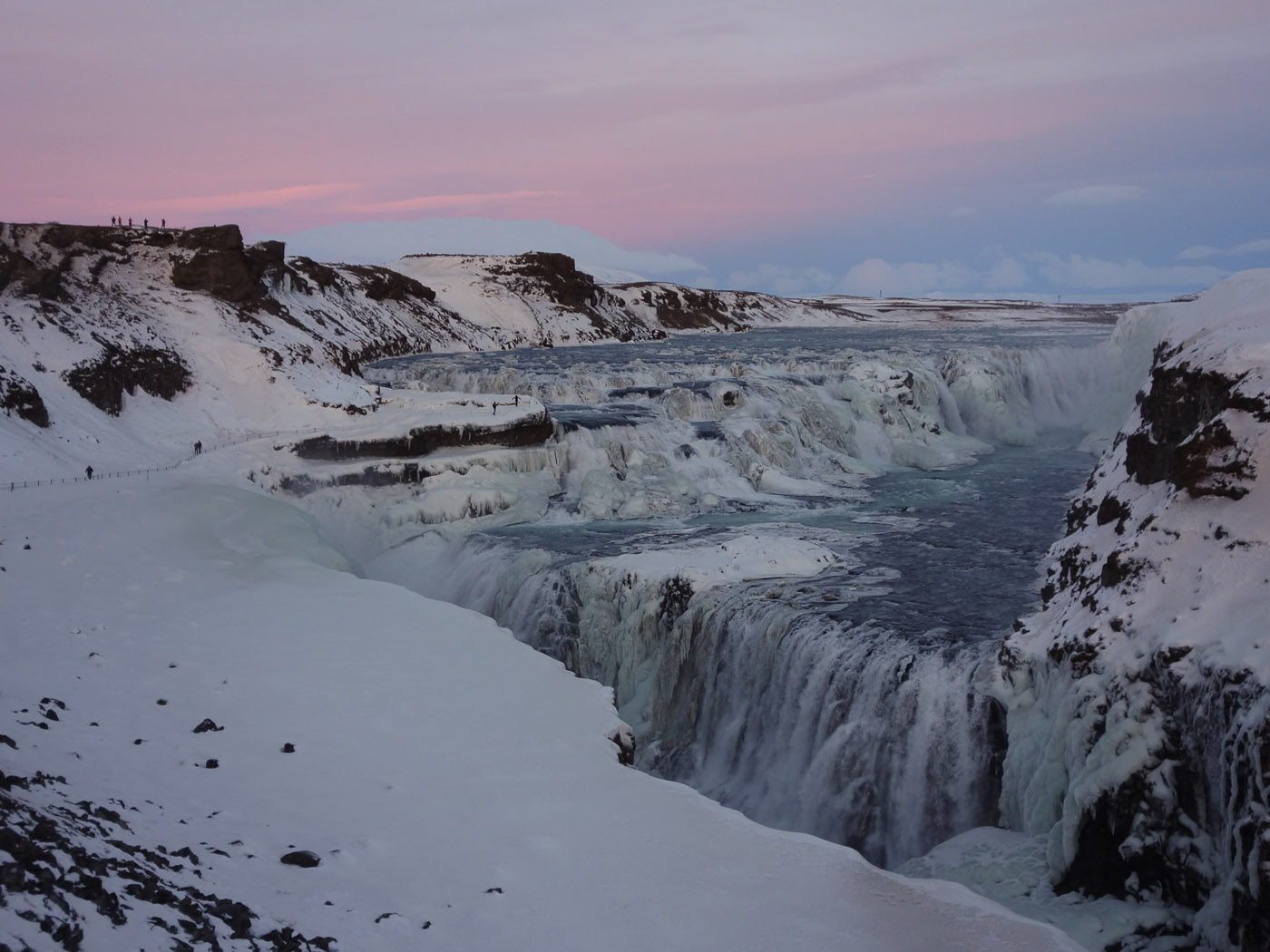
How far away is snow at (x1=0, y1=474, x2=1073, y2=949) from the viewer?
6.84 metres

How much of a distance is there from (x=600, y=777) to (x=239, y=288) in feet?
110

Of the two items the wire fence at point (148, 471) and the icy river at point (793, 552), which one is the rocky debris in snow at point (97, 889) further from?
the wire fence at point (148, 471)

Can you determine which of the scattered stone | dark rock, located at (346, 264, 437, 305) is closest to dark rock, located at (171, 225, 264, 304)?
dark rock, located at (346, 264, 437, 305)

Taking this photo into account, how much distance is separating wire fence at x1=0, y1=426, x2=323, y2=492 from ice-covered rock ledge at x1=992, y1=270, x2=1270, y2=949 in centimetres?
1798

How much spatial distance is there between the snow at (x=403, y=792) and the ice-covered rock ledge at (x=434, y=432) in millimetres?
12780

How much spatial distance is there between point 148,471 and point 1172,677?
21327mm

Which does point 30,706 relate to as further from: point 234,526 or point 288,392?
point 288,392

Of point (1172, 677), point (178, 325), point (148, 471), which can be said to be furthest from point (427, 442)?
point (1172, 677)

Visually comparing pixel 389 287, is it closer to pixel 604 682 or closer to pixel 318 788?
pixel 604 682

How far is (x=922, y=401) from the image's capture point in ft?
122

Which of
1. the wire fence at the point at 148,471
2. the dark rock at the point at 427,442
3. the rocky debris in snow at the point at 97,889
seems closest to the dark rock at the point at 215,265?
the wire fence at the point at 148,471

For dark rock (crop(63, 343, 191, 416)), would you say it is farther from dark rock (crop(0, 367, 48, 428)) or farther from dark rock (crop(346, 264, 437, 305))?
dark rock (crop(346, 264, 437, 305))

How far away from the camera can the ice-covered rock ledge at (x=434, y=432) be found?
26.1 m

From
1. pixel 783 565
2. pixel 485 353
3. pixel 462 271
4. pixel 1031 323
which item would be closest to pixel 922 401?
pixel 783 565
